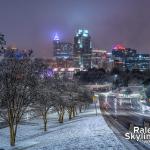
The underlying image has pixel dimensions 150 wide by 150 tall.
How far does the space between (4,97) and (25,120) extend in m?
48.4

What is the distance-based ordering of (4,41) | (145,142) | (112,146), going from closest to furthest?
(4,41) → (112,146) → (145,142)

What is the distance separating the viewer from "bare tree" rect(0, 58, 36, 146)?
42.2 metres

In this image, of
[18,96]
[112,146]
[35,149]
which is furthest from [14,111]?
[112,146]

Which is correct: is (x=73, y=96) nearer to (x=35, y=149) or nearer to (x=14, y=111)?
(x=14, y=111)

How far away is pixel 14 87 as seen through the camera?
1674 inches

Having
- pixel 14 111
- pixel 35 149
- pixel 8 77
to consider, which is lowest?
pixel 35 149

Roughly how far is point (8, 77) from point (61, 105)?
1576 inches

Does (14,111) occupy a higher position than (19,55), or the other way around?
(19,55)

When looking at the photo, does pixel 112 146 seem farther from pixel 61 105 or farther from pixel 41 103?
pixel 61 105

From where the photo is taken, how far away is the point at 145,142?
3741cm

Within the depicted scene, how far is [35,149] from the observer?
120 ft

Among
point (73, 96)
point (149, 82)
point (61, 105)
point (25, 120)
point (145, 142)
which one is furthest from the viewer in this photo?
point (149, 82)

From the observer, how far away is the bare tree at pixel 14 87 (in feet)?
138

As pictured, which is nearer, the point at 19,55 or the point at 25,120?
the point at 19,55
